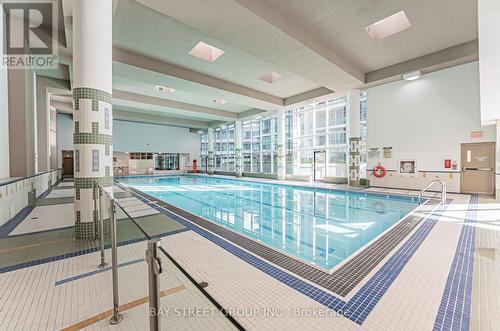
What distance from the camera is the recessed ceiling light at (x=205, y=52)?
245 inches

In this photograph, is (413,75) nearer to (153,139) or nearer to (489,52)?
(489,52)

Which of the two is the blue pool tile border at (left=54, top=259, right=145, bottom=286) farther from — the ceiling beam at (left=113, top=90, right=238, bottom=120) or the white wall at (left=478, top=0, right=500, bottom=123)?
the ceiling beam at (left=113, top=90, right=238, bottom=120)

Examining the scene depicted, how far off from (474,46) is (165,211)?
8399 millimetres

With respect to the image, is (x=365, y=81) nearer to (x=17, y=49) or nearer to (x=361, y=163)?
(x=361, y=163)

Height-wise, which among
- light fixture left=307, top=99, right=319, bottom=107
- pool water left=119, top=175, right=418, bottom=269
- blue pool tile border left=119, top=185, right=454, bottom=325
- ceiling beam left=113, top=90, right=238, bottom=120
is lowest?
pool water left=119, top=175, right=418, bottom=269

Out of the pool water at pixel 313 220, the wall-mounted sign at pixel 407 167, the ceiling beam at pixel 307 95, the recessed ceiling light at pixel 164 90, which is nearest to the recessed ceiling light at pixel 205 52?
the recessed ceiling light at pixel 164 90

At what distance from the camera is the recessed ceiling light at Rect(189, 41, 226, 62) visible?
6212mm

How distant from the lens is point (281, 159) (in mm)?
11828

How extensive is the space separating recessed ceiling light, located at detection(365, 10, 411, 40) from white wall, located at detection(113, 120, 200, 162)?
1540cm

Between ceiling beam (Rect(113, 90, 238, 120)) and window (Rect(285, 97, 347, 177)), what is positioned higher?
ceiling beam (Rect(113, 90, 238, 120))

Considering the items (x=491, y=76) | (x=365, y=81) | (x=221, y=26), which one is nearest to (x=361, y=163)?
(x=365, y=81)

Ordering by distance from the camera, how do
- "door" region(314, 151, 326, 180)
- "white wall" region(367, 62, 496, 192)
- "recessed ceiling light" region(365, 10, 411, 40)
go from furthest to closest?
"door" region(314, 151, 326, 180) < "white wall" region(367, 62, 496, 192) < "recessed ceiling light" region(365, 10, 411, 40)

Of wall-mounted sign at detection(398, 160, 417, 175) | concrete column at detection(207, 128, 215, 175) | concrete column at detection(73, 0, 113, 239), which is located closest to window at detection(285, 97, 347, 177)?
wall-mounted sign at detection(398, 160, 417, 175)

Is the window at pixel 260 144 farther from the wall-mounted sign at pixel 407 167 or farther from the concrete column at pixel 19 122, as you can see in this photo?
the concrete column at pixel 19 122
